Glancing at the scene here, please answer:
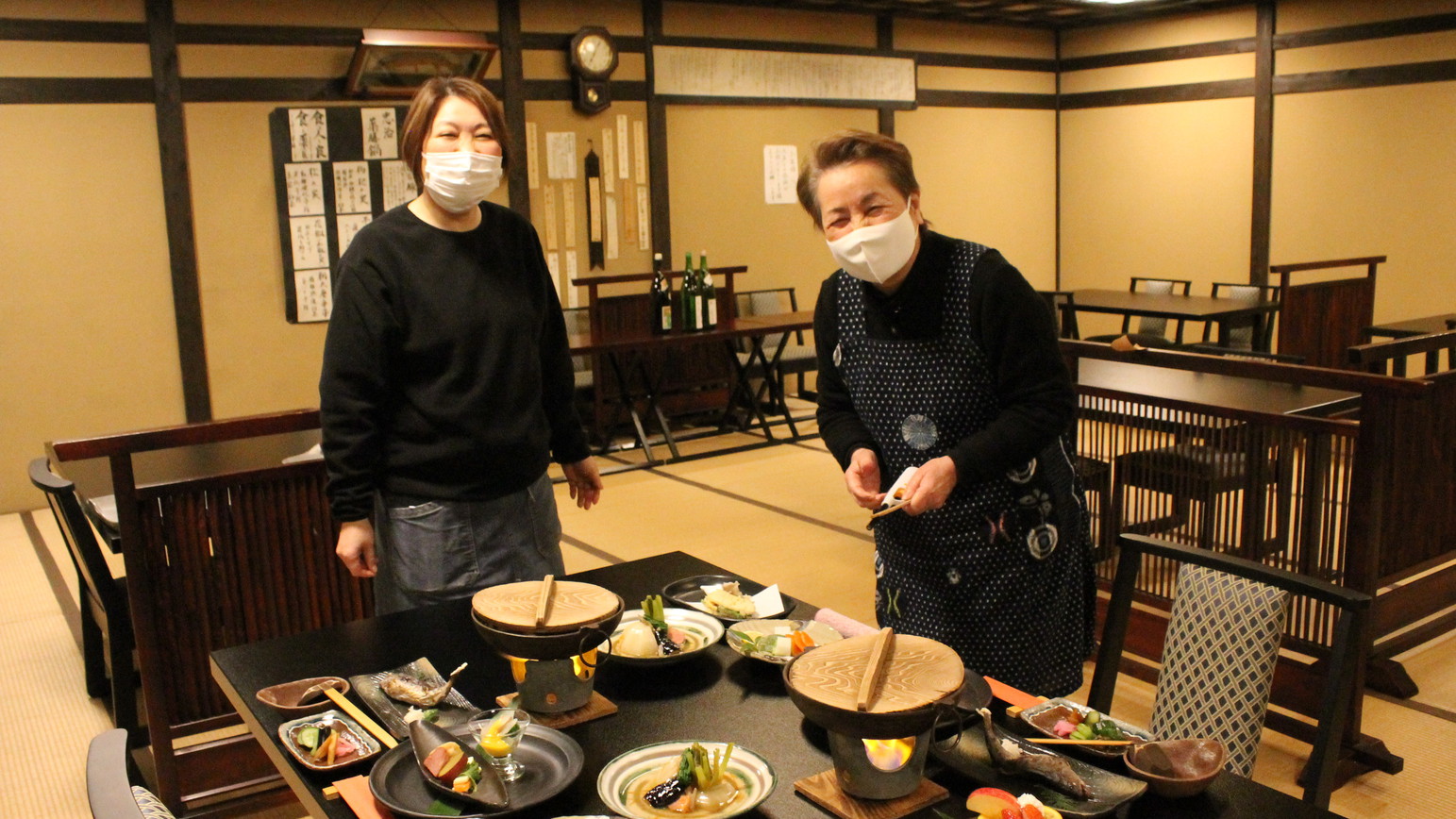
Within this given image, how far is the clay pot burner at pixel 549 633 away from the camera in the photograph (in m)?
1.34

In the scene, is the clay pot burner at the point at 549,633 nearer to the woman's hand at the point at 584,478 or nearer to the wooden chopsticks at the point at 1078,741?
the wooden chopsticks at the point at 1078,741

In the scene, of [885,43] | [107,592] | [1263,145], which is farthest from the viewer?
[885,43]

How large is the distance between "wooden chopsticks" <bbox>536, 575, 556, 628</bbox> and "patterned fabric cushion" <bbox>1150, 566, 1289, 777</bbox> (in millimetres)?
877

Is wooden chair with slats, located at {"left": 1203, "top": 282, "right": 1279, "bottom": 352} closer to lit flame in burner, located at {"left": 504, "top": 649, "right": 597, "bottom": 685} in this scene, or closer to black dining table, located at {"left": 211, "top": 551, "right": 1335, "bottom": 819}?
black dining table, located at {"left": 211, "top": 551, "right": 1335, "bottom": 819}

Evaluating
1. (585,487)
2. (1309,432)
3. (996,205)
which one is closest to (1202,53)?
(996,205)

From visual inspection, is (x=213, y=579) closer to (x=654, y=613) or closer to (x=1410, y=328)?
(x=654, y=613)

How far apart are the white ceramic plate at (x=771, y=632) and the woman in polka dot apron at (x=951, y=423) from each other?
0.20 metres

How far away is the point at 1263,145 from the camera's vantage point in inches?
300

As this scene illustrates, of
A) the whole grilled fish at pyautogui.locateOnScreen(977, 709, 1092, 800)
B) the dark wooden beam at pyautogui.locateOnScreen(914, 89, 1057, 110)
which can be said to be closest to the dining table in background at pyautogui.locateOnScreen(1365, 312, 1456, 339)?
the dark wooden beam at pyautogui.locateOnScreen(914, 89, 1057, 110)

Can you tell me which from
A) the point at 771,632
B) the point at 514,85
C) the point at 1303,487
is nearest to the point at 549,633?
the point at 771,632

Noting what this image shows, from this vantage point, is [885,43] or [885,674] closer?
[885,674]

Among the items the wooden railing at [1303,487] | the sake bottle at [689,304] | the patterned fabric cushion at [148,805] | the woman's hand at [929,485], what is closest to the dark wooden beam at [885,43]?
the sake bottle at [689,304]

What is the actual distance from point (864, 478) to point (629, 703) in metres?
0.51

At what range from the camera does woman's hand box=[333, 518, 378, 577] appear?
1.93m
